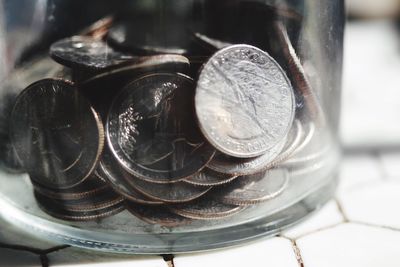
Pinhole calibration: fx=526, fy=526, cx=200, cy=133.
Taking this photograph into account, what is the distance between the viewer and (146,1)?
45.3 inches

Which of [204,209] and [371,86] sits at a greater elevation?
[371,86]

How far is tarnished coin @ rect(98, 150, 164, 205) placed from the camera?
709mm

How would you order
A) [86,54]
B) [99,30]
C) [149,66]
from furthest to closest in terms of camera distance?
[99,30], [86,54], [149,66]

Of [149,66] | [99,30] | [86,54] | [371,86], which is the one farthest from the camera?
[371,86]

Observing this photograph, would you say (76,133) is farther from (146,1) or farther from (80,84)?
(146,1)

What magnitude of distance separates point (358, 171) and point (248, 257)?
36 centimetres

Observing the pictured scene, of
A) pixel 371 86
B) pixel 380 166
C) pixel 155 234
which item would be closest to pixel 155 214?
pixel 155 234

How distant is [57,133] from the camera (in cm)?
73

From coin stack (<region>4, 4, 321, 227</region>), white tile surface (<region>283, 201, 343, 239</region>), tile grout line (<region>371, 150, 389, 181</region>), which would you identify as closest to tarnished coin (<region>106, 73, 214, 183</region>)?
coin stack (<region>4, 4, 321, 227</region>)

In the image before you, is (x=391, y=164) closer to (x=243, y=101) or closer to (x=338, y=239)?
(x=338, y=239)

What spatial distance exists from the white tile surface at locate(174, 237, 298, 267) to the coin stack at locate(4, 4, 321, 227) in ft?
0.19

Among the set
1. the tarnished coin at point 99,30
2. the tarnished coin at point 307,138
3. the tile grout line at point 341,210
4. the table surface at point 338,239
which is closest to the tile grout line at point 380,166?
the table surface at point 338,239

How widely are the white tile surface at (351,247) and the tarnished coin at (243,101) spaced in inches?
6.7

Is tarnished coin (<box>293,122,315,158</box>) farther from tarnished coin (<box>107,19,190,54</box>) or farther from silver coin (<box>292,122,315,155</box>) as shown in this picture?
tarnished coin (<box>107,19,190,54</box>)
